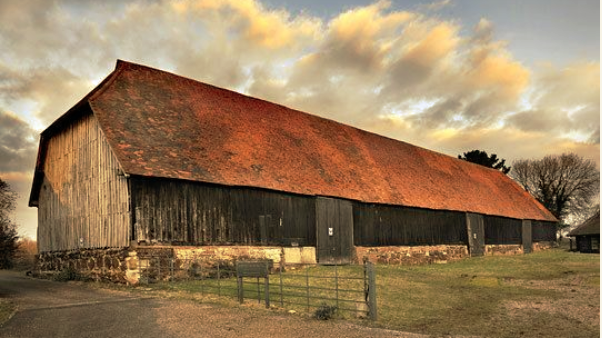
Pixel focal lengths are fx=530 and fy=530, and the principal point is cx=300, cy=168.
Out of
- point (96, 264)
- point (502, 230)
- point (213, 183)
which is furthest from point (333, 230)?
point (502, 230)

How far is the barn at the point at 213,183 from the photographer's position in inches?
824

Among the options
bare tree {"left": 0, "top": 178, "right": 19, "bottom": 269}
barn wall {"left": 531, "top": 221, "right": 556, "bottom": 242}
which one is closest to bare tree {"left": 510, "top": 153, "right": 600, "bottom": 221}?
barn wall {"left": 531, "top": 221, "right": 556, "bottom": 242}

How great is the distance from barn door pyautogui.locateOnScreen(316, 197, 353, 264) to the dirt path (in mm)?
12511

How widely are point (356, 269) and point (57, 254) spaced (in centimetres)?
1411

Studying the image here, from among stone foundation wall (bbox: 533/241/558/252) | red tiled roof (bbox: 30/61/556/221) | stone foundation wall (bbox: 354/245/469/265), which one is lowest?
stone foundation wall (bbox: 533/241/558/252)

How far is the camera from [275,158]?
26828 mm

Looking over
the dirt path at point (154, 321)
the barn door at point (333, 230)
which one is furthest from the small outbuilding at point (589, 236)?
the dirt path at point (154, 321)

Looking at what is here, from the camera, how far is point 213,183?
22172 millimetres

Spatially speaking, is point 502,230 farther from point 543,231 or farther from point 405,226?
point 405,226

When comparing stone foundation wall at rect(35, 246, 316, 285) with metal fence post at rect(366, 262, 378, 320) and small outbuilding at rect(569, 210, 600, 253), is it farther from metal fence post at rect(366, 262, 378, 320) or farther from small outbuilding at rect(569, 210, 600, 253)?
small outbuilding at rect(569, 210, 600, 253)

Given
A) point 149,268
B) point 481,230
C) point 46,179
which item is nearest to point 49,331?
point 149,268

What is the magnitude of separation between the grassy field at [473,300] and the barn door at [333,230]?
1760 mm

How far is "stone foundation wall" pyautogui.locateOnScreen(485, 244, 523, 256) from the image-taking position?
142 ft

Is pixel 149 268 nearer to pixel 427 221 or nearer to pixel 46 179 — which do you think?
pixel 46 179
